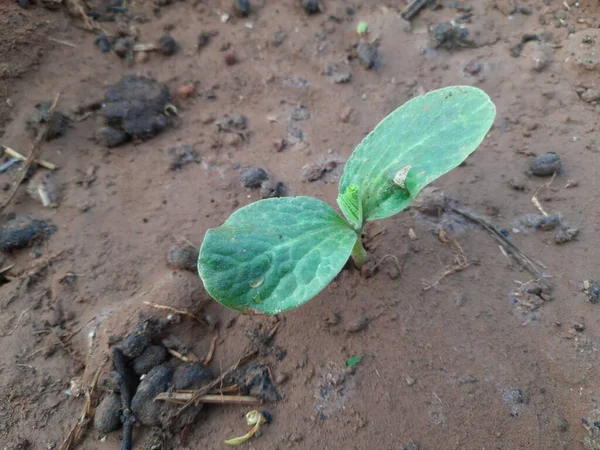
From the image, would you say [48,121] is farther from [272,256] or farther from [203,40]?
[272,256]

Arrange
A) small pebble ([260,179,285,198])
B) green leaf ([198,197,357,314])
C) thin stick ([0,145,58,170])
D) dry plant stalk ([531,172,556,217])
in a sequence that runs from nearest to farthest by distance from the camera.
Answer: green leaf ([198,197,357,314]) < dry plant stalk ([531,172,556,217]) < small pebble ([260,179,285,198]) < thin stick ([0,145,58,170])

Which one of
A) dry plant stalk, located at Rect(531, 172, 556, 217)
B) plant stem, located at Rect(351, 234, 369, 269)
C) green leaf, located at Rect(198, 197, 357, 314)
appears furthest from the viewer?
dry plant stalk, located at Rect(531, 172, 556, 217)

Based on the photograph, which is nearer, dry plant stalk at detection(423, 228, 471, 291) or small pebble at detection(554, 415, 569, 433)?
small pebble at detection(554, 415, 569, 433)

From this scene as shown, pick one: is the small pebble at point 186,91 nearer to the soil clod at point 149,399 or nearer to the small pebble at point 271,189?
the small pebble at point 271,189

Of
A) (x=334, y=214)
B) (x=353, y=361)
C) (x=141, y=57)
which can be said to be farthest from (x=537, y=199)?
(x=141, y=57)

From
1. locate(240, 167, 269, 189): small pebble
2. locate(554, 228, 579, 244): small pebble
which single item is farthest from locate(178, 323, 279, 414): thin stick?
locate(554, 228, 579, 244): small pebble

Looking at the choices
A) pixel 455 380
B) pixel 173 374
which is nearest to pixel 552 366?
pixel 455 380

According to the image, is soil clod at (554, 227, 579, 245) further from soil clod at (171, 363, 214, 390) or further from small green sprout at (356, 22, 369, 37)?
small green sprout at (356, 22, 369, 37)

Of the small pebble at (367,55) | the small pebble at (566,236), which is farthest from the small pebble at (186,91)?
the small pebble at (566,236)
